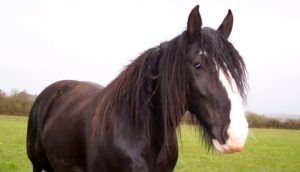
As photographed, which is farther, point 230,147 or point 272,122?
point 272,122

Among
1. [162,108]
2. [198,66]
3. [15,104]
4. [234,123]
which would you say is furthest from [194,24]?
[15,104]

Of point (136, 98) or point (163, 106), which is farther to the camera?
point (136, 98)

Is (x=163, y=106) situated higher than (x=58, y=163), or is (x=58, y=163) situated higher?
(x=163, y=106)

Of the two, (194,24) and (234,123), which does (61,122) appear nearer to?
(194,24)

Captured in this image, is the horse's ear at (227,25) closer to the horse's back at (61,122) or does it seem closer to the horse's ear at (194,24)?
the horse's ear at (194,24)

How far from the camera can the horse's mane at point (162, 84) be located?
2.89m

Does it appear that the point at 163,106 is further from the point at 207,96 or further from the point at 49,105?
the point at 49,105

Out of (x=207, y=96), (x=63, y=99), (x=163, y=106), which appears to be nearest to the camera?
(x=207, y=96)

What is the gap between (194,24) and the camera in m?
2.94

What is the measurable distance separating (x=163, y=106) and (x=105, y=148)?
2.38 ft

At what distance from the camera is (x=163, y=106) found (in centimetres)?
311

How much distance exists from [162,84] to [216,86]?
561 mm

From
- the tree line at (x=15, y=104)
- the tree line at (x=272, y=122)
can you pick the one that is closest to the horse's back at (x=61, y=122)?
the tree line at (x=15, y=104)

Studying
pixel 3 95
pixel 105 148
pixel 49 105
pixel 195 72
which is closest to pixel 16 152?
pixel 49 105
